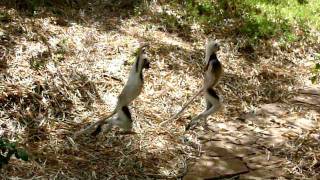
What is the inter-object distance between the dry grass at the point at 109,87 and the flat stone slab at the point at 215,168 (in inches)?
5.0

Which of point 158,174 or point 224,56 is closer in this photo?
point 158,174

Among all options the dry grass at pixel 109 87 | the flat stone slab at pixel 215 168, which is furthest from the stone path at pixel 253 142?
the dry grass at pixel 109 87

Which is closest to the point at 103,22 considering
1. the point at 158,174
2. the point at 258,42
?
the point at 258,42

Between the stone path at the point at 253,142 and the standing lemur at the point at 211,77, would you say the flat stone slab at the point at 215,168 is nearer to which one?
the stone path at the point at 253,142

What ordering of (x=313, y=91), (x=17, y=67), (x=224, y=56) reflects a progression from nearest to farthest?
(x=17, y=67)
(x=313, y=91)
(x=224, y=56)

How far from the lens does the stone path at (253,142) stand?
503 centimetres

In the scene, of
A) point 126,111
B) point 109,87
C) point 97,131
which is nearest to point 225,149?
point 126,111

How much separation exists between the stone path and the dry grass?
15cm

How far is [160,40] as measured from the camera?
7727 mm

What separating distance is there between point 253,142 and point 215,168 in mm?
744

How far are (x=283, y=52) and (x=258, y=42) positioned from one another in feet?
1.31

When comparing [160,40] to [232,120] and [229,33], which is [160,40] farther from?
[232,120]

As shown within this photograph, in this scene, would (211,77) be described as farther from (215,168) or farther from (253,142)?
(215,168)

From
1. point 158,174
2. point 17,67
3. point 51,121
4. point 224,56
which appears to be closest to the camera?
point 158,174
